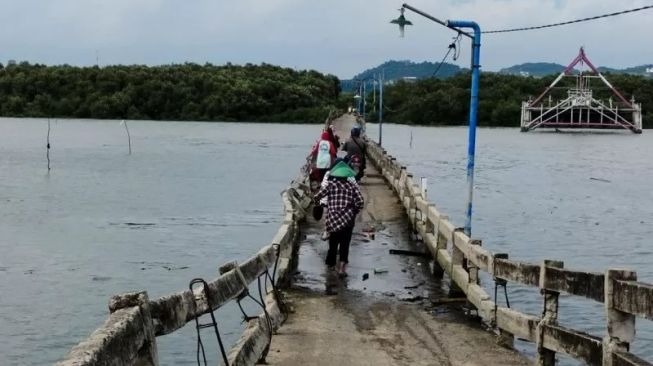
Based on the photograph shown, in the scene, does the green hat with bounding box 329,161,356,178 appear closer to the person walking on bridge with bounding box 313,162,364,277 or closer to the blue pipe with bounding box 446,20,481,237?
the person walking on bridge with bounding box 313,162,364,277

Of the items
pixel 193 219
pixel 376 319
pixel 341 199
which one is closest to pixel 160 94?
pixel 193 219

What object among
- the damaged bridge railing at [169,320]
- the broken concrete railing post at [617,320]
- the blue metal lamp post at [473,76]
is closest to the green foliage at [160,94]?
the blue metal lamp post at [473,76]

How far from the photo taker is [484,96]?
445 feet

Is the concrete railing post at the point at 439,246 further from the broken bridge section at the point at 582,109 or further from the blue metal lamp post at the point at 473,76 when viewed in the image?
the broken bridge section at the point at 582,109

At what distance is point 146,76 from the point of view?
130 m

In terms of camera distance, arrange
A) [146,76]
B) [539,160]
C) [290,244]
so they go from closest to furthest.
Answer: [290,244], [539,160], [146,76]

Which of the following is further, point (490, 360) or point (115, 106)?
point (115, 106)

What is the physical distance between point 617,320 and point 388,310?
4.45 m

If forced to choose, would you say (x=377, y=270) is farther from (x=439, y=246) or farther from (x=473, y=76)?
(x=473, y=76)

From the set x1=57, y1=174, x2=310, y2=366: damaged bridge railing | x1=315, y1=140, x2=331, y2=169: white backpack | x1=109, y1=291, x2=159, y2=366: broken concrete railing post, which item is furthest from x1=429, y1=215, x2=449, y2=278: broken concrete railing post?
x1=109, y1=291, x2=159, y2=366: broken concrete railing post

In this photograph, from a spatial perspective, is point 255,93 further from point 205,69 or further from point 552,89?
point 552,89

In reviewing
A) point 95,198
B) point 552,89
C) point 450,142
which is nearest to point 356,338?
point 95,198

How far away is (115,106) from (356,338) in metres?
128

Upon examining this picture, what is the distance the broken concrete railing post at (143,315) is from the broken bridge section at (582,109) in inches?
4872
